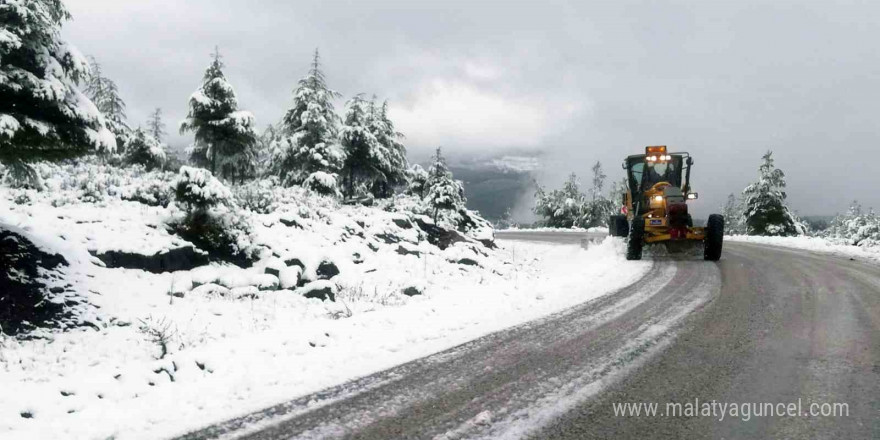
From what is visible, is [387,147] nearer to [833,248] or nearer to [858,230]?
[833,248]

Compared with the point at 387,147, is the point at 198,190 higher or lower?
lower

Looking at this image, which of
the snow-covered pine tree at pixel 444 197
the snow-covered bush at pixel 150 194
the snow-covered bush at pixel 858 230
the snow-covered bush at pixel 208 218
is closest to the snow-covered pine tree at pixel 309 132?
the snow-covered pine tree at pixel 444 197

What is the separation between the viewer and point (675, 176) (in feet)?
46.2

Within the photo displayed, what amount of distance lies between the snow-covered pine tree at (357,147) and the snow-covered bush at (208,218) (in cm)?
1288

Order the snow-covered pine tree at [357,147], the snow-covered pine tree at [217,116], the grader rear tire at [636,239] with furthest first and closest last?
the snow-covered pine tree at [357,147]
the snow-covered pine tree at [217,116]
the grader rear tire at [636,239]

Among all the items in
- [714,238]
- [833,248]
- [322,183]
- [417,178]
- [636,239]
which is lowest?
[833,248]

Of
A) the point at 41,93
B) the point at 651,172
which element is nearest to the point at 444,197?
the point at 651,172

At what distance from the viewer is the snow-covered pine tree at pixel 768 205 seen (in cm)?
3494

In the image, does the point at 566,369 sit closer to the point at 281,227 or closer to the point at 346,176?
the point at 281,227

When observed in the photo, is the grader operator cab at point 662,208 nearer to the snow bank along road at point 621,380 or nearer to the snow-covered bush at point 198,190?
the snow bank along road at point 621,380

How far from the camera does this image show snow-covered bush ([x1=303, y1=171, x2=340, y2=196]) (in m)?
18.4

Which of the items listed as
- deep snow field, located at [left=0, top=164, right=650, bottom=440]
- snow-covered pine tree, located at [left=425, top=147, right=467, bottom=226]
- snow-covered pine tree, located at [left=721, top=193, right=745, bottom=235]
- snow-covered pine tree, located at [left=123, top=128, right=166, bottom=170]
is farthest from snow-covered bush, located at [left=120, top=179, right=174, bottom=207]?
snow-covered pine tree, located at [left=721, top=193, right=745, bottom=235]

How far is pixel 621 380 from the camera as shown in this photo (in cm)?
383

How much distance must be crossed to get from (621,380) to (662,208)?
34.8ft
